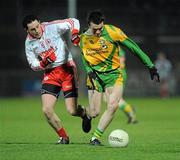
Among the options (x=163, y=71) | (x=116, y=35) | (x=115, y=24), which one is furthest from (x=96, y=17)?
(x=115, y=24)

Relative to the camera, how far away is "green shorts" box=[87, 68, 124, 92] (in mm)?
13961

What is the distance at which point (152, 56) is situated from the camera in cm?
4028

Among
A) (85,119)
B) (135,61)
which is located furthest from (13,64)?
(85,119)

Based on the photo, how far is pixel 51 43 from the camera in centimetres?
1421

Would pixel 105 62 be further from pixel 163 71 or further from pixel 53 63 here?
pixel 163 71

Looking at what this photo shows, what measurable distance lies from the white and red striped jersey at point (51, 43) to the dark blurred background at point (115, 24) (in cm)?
2458

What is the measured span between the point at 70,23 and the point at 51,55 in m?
0.69

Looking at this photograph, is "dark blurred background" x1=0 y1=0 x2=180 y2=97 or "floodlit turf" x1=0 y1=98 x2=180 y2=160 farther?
"dark blurred background" x1=0 y1=0 x2=180 y2=97

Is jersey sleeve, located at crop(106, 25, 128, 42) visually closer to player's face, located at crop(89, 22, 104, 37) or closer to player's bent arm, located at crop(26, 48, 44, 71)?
player's face, located at crop(89, 22, 104, 37)

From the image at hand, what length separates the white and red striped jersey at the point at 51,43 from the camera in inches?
557

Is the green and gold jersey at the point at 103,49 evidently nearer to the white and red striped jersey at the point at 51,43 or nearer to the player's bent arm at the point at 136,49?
the player's bent arm at the point at 136,49

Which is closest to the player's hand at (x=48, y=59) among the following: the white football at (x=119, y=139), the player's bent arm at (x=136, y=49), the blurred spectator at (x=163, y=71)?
the player's bent arm at (x=136, y=49)

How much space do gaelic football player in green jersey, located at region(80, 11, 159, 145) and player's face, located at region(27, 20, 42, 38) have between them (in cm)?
80

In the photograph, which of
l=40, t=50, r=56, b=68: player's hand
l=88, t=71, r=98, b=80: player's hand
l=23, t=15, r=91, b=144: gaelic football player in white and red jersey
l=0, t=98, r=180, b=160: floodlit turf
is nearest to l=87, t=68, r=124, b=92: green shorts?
l=88, t=71, r=98, b=80: player's hand
